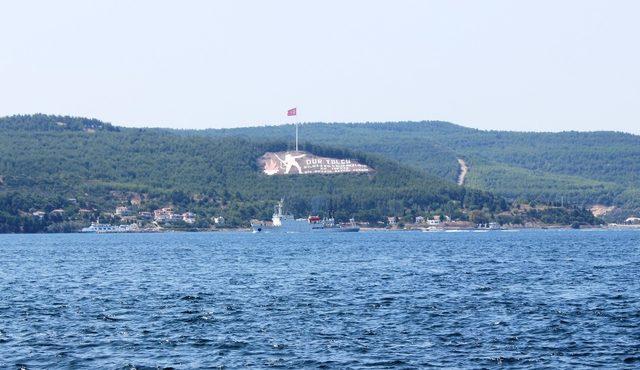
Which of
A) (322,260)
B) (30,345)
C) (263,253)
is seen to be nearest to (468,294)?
(30,345)

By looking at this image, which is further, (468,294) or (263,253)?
(263,253)

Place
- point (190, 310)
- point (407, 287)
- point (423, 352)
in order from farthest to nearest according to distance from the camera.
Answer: point (407, 287)
point (190, 310)
point (423, 352)

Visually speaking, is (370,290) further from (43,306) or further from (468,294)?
(43,306)

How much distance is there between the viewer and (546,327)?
201ft

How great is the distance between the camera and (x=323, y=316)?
2645 inches

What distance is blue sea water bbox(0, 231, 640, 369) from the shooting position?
173 ft

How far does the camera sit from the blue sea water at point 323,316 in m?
52.6

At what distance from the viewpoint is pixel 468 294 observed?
79688 mm

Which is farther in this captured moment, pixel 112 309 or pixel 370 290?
pixel 370 290

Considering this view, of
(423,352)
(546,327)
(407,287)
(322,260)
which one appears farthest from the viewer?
(322,260)

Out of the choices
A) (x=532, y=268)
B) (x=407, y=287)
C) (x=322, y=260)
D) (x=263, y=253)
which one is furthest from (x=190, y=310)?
(x=263, y=253)

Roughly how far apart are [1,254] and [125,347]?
103 meters

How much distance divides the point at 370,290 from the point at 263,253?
67.1 metres

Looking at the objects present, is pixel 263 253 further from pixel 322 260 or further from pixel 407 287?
pixel 407 287
